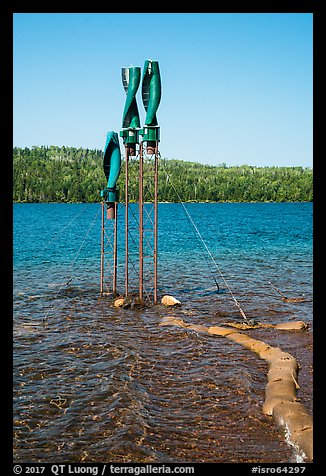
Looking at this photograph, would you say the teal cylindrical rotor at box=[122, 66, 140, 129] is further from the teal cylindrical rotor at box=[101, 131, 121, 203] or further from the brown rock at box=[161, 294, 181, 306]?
the brown rock at box=[161, 294, 181, 306]

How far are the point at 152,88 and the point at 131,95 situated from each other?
1.02 m

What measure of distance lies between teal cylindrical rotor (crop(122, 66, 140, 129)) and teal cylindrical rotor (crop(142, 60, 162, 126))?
422 millimetres

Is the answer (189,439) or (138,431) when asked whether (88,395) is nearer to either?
(138,431)

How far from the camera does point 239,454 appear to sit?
12852mm

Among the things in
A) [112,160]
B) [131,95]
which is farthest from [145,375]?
[131,95]

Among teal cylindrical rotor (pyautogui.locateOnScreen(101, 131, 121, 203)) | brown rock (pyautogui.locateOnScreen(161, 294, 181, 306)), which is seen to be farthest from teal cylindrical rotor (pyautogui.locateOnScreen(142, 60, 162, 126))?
brown rock (pyautogui.locateOnScreen(161, 294, 181, 306))

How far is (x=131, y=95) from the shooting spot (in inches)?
1008

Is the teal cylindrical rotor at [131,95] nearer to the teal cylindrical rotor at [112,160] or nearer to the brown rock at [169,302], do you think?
the teal cylindrical rotor at [112,160]

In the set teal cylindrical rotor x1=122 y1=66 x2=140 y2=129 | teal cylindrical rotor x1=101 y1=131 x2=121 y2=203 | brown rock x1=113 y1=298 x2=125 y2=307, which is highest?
teal cylindrical rotor x1=122 y1=66 x2=140 y2=129

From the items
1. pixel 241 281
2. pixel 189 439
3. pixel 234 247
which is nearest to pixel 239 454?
pixel 189 439

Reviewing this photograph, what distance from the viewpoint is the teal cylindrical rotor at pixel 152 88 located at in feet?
82.3

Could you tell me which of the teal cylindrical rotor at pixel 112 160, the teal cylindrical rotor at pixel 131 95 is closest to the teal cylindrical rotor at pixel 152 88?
the teal cylindrical rotor at pixel 131 95

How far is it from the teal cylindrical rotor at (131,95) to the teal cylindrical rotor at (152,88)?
1.38 ft

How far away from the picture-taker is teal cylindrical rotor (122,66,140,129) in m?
25.5
